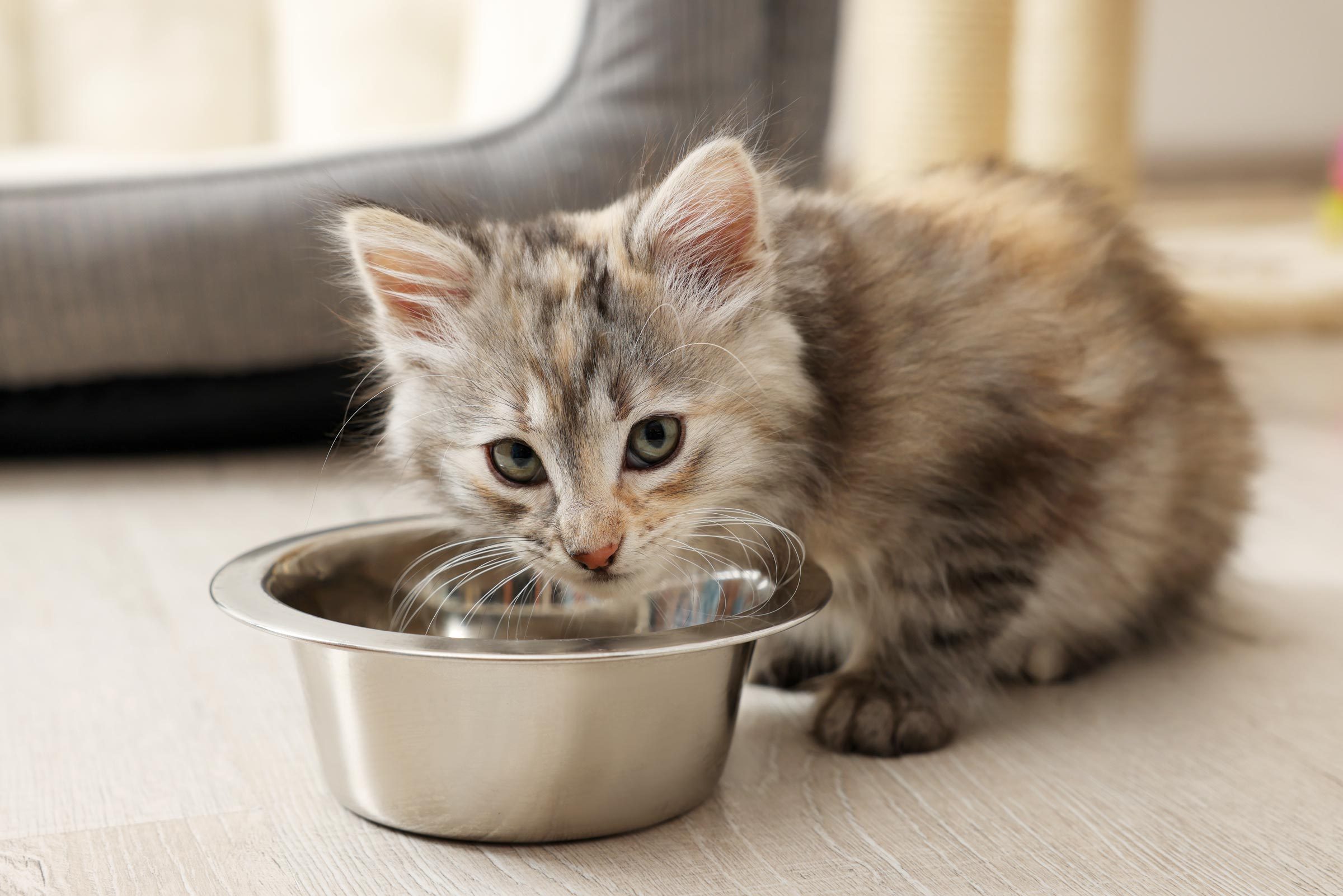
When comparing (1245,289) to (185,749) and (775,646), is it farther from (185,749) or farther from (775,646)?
(185,749)

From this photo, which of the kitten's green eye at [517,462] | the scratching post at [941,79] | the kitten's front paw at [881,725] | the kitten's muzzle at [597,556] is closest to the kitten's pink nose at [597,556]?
the kitten's muzzle at [597,556]

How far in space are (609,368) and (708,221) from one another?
0.20m

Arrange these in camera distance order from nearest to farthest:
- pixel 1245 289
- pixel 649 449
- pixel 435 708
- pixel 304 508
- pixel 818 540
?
1. pixel 435 708
2. pixel 649 449
3. pixel 818 540
4. pixel 304 508
5. pixel 1245 289

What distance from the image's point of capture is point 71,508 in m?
2.55

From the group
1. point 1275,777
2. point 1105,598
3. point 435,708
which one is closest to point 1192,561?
point 1105,598

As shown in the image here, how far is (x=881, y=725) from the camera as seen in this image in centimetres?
149

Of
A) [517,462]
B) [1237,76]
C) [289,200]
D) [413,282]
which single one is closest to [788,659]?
[517,462]

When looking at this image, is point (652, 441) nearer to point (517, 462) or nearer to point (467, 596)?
point (517, 462)

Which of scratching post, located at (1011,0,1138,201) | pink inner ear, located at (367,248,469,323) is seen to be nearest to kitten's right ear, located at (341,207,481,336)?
pink inner ear, located at (367,248,469,323)

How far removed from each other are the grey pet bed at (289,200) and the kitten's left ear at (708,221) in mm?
1239

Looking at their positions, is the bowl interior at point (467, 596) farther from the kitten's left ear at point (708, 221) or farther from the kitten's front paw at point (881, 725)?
the kitten's left ear at point (708, 221)

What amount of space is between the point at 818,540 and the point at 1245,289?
10.6 ft

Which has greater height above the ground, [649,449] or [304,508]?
[649,449]

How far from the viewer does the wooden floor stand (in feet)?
4.02
